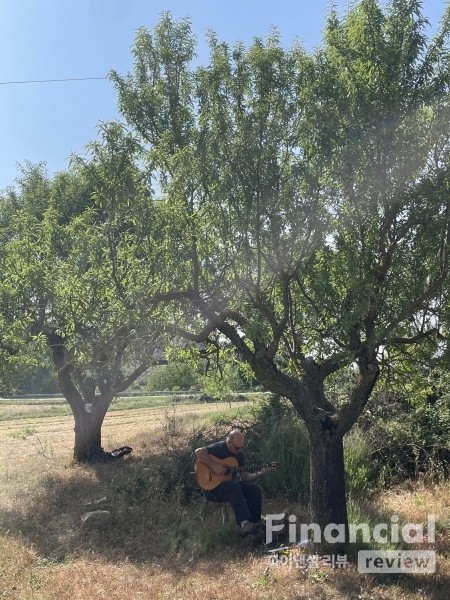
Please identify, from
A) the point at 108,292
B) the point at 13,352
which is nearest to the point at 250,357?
the point at 108,292

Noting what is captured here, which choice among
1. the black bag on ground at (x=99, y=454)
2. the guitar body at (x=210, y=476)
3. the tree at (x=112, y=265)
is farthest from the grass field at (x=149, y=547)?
the tree at (x=112, y=265)

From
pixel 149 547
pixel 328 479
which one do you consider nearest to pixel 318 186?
pixel 328 479

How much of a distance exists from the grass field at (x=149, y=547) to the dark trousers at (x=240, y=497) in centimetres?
33

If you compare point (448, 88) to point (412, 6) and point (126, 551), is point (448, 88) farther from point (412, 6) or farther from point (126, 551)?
point (126, 551)

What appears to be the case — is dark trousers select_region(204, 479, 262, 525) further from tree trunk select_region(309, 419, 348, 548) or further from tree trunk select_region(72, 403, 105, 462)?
tree trunk select_region(72, 403, 105, 462)

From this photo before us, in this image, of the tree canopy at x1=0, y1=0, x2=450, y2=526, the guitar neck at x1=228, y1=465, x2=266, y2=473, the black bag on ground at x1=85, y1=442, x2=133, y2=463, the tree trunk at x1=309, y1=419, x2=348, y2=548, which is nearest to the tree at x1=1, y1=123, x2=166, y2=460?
the tree canopy at x1=0, y1=0, x2=450, y2=526

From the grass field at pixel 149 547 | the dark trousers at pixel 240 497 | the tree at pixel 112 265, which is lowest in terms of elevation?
the grass field at pixel 149 547

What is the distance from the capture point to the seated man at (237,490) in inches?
261

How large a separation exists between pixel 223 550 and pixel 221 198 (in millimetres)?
4033

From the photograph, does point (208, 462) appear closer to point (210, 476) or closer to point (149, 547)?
point (210, 476)

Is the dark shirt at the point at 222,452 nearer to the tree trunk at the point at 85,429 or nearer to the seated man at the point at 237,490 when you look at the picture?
the seated man at the point at 237,490

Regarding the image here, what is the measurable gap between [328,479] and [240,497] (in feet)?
3.91

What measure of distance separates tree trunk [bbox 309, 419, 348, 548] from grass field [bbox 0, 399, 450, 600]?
0.51 m

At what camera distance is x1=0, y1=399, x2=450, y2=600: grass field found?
5.35m
